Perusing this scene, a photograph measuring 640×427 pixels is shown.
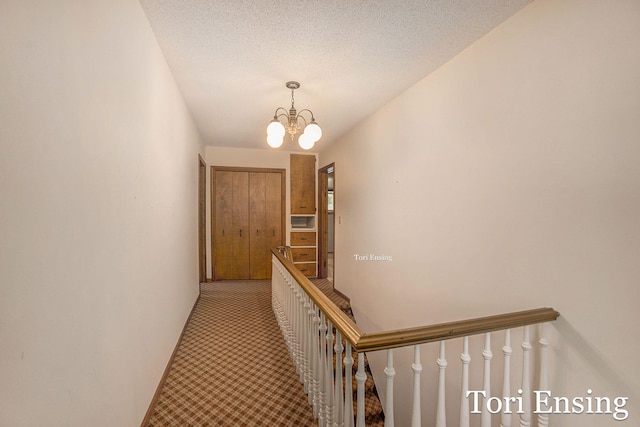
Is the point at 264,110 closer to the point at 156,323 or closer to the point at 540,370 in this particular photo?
the point at 156,323

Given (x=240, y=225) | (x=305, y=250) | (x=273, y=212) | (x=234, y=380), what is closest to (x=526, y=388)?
(x=234, y=380)

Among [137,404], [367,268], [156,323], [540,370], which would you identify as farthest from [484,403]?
[367,268]

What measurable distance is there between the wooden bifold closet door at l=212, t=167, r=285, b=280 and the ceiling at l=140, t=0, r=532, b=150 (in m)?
2.37

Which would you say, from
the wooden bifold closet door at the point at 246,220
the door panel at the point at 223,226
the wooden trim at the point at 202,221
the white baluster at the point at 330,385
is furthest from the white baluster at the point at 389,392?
the door panel at the point at 223,226

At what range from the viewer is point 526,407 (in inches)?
53.8

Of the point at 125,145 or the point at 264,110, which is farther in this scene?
the point at 264,110

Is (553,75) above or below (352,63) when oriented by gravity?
below

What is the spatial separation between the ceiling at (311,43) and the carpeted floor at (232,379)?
2.41 meters

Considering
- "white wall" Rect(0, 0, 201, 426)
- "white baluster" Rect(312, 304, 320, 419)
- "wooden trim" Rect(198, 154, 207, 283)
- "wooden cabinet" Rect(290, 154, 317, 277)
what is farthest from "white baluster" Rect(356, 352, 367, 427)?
"wooden cabinet" Rect(290, 154, 317, 277)

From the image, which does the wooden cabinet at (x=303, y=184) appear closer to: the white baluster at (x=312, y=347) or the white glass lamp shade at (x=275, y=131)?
the white glass lamp shade at (x=275, y=131)

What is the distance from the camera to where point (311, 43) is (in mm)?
1910

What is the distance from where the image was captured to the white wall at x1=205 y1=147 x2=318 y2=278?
5129 mm

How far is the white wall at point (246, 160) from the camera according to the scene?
513 cm

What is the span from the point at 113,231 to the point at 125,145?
0.43m
